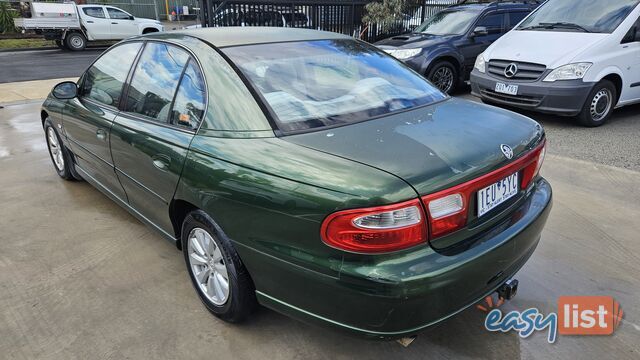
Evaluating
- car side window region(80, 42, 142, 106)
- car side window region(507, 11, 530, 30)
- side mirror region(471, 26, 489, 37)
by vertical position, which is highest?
car side window region(507, 11, 530, 30)

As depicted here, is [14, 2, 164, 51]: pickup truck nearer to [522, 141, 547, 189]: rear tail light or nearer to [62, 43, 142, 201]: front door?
[62, 43, 142, 201]: front door

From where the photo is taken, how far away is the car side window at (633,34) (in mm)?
5984

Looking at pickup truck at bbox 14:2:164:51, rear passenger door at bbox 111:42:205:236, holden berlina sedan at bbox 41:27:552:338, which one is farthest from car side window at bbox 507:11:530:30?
pickup truck at bbox 14:2:164:51

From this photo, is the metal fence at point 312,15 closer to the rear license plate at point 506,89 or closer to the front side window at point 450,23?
the front side window at point 450,23

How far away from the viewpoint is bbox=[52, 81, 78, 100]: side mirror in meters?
3.78

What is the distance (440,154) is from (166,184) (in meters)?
1.53

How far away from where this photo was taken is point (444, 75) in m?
8.27

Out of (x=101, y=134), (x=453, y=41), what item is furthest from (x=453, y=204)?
(x=453, y=41)

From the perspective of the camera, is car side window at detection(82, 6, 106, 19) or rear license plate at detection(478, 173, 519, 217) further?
car side window at detection(82, 6, 106, 19)

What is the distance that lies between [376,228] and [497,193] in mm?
702

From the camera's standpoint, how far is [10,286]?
2.95m

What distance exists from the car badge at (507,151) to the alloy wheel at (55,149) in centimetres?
404

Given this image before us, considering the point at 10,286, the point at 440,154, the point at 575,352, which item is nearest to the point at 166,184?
the point at 10,286

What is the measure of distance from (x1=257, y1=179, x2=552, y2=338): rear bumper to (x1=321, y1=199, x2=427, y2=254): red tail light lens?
0.16 ft
